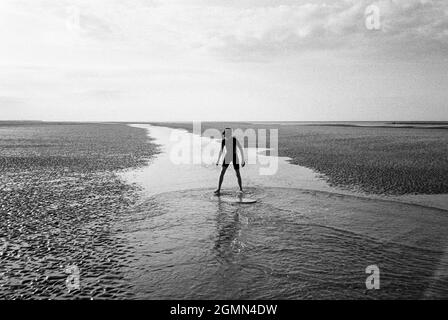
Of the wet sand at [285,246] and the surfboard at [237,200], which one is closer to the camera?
the wet sand at [285,246]

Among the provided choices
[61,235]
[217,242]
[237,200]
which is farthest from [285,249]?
[61,235]

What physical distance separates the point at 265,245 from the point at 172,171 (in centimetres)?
1485

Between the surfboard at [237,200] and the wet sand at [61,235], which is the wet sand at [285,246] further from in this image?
the wet sand at [61,235]

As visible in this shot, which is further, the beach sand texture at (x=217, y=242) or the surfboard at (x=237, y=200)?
the surfboard at (x=237, y=200)

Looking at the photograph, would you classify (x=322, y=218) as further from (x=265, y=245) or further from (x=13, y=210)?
(x=13, y=210)

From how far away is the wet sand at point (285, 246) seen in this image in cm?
684

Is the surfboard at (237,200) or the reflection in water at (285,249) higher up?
the surfboard at (237,200)

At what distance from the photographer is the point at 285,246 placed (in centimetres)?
905

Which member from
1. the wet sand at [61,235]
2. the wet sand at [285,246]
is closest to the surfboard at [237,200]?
the wet sand at [285,246]

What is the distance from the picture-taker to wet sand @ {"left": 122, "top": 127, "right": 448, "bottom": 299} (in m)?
6.84

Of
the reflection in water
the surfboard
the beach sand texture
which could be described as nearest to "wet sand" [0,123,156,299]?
the beach sand texture

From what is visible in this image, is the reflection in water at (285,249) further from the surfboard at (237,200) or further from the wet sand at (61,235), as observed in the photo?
the wet sand at (61,235)

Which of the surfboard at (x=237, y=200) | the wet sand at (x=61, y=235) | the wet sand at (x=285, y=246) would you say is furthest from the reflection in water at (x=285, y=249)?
the wet sand at (x=61, y=235)

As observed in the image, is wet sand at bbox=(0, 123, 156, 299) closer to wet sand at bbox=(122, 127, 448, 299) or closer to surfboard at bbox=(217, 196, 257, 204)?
wet sand at bbox=(122, 127, 448, 299)
